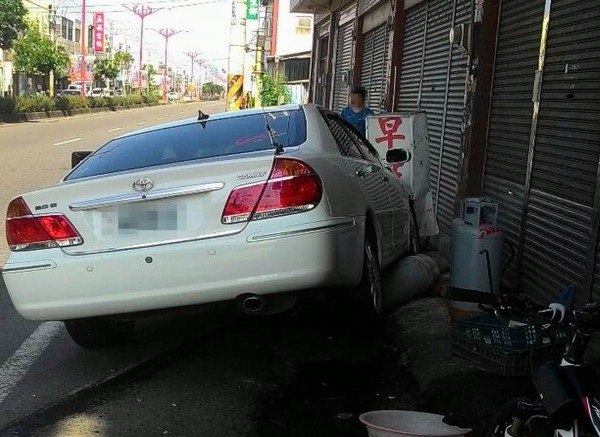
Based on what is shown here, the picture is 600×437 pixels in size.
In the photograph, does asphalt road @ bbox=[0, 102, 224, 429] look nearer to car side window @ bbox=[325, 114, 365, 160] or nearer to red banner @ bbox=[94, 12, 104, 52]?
car side window @ bbox=[325, 114, 365, 160]

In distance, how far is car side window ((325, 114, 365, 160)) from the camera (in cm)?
551

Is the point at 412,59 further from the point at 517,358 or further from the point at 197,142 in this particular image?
the point at 517,358

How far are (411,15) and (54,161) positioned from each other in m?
9.29

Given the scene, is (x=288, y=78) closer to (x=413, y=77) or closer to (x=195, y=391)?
(x=413, y=77)

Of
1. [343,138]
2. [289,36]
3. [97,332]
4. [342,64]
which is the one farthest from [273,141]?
[289,36]

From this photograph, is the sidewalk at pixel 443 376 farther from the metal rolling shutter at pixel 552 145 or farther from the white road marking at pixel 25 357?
the white road marking at pixel 25 357

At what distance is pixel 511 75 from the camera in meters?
7.44

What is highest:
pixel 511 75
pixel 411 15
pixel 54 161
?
pixel 411 15

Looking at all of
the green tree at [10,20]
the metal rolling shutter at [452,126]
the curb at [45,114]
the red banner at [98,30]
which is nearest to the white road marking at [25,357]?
the metal rolling shutter at [452,126]

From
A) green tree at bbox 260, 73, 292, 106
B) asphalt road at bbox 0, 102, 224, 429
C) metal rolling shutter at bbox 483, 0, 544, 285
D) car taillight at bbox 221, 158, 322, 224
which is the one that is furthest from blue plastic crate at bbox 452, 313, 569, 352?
green tree at bbox 260, 73, 292, 106

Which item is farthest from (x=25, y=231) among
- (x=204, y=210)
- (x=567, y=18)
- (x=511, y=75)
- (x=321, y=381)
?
(x=511, y=75)

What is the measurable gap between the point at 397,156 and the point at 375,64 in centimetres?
884

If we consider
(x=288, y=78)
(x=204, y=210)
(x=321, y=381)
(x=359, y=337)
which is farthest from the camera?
(x=288, y=78)

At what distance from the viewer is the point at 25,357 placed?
16.6ft
